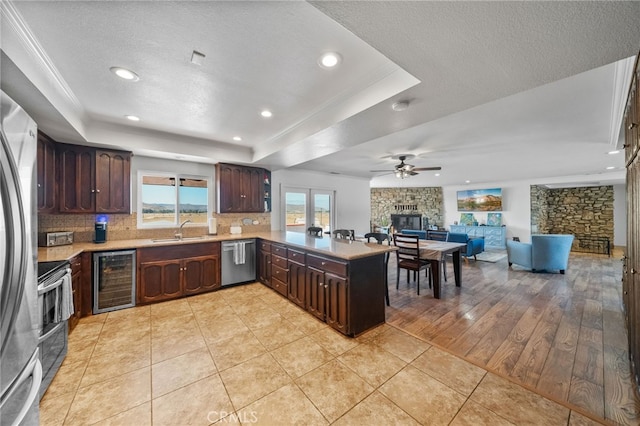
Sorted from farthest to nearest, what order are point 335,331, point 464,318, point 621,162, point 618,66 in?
point 621,162, point 464,318, point 335,331, point 618,66

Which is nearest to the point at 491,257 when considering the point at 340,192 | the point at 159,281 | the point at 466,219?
the point at 466,219

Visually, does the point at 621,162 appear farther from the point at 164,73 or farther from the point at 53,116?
the point at 53,116

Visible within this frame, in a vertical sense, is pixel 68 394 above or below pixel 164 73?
below

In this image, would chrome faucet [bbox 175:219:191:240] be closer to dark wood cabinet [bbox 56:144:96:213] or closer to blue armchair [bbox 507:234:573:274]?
dark wood cabinet [bbox 56:144:96:213]

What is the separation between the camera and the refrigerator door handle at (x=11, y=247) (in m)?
0.92

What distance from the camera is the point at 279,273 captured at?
3.79 metres

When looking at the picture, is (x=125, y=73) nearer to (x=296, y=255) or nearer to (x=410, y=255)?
(x=296, y=255)

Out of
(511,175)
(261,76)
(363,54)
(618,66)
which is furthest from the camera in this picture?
(511,175)

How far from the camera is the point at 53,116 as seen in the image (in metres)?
2.31

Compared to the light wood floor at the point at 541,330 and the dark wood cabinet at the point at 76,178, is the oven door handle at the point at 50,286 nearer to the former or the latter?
the dark wood cabinet at the point at 76,178

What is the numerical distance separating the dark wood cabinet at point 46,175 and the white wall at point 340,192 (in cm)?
334

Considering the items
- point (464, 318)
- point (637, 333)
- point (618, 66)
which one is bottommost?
point (464, 318)

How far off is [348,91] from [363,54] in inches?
20.3

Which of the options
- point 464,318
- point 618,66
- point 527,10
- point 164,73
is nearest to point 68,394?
point 164,73
